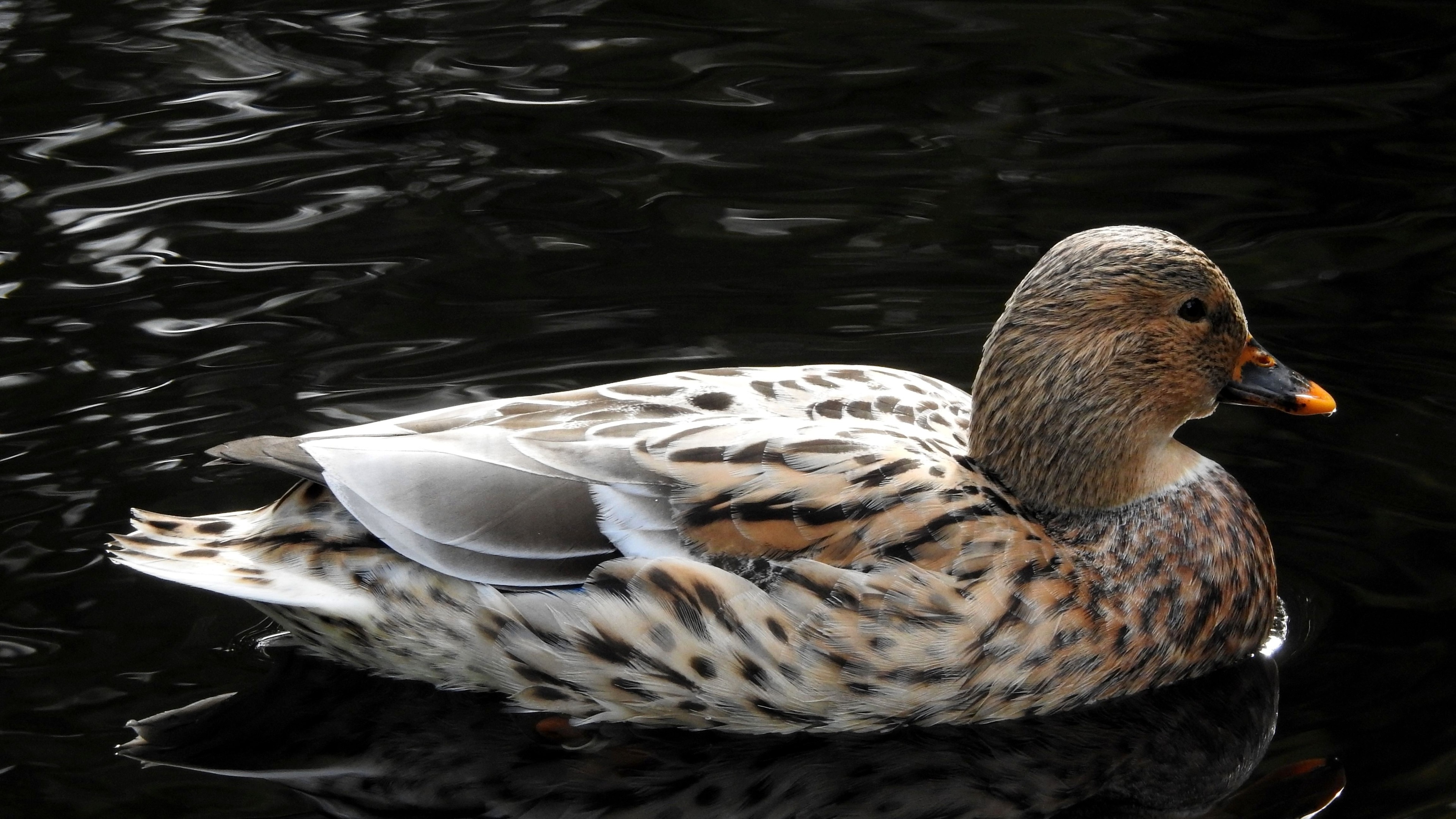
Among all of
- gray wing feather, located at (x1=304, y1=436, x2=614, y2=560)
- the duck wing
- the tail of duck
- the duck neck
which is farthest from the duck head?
the tail of duck

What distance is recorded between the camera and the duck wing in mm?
5316

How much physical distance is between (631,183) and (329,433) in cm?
391

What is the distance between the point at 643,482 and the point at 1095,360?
148 centimetres

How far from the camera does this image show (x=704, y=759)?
17.5 ft

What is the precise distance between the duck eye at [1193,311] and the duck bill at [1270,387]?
0.22 meters

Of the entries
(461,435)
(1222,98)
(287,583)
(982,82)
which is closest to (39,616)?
(287,583)

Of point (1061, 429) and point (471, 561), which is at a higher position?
point (1061, 429)

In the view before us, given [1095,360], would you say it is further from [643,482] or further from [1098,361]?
[643,482]

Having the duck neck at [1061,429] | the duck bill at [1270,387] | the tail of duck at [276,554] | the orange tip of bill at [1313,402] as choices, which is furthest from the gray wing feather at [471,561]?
the orange tip of bill at [1313,402]

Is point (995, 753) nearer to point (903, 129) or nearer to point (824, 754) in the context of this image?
point (824, 754)

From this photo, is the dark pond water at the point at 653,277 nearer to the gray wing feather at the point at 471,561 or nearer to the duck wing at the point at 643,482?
the gray wing feather at the point at 471,561

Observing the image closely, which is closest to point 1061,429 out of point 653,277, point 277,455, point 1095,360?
point 1095,360

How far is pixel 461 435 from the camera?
222 inches

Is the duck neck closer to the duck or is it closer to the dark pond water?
the duck
